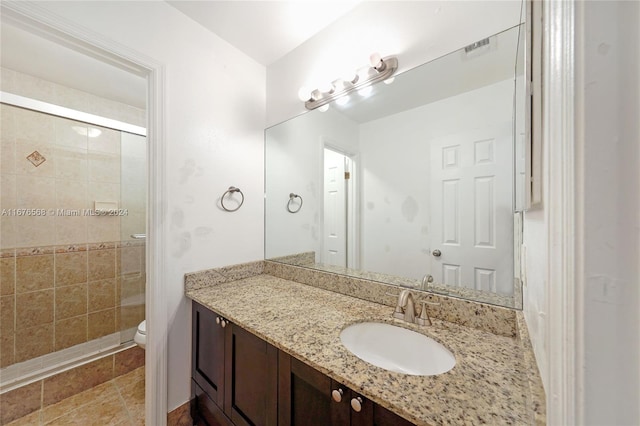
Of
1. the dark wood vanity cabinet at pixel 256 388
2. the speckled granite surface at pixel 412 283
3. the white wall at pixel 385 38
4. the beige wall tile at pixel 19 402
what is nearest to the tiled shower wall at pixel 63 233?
the beige wall tile at pixel 19 402

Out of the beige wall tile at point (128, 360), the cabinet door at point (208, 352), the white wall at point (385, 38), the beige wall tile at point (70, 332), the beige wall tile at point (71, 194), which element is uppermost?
the white wall at point (385, 38)

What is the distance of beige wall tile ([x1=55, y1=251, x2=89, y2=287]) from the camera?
1.84m

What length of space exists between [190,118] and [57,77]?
52.3 inches

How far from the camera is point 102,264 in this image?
2037 millimetres

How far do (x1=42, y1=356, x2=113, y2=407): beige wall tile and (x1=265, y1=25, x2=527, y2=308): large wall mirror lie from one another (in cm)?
168

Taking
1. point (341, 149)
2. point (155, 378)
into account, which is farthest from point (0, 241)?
point (341, 149)

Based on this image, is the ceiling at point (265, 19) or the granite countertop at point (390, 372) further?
the ceiling at point (265, 19)

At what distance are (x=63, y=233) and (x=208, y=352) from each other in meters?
1.66

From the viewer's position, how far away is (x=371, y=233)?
133 cm

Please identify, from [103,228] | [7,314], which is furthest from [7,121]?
[7,314]

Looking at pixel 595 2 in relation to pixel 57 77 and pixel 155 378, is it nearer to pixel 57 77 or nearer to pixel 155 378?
pixel 155 378

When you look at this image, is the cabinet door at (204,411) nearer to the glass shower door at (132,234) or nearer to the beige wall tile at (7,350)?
the glass shower door at (132,234)

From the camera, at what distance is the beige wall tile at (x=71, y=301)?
183cm

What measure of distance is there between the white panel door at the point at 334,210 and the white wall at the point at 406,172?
145 millimetres
